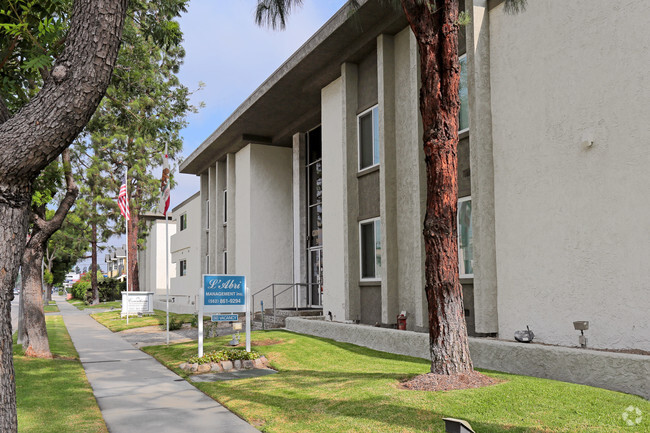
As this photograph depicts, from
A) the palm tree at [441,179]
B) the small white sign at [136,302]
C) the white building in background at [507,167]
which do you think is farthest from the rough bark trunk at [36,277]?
the small white sign at [136,302]

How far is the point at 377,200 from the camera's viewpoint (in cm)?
1619

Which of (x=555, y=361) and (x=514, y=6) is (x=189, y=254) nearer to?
(x=514, y=6)

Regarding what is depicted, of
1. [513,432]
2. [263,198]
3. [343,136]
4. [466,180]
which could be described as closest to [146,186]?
[263,198]

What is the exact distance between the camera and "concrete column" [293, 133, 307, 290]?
24.2 meters

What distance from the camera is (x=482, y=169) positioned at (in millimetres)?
11859

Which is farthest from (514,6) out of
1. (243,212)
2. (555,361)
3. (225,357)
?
(243,212)

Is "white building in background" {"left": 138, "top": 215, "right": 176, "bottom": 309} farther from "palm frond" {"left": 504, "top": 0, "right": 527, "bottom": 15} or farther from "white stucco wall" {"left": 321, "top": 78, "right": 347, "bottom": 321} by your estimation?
"palm frond" {"left": 504, "top": 0, "right": 527, "bottom": 15}

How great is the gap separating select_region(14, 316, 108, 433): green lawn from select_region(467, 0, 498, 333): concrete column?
7.55 m

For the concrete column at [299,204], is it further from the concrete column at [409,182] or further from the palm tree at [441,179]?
the palm tree at [441,179]

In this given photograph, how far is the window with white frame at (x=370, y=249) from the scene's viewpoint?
1608 cm

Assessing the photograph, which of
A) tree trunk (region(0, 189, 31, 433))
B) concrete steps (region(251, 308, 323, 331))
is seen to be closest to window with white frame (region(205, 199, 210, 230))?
concrete steps (region(251, 308, 323, 331))

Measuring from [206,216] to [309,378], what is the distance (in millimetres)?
24003

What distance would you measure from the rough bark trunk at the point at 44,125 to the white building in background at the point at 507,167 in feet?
26.3

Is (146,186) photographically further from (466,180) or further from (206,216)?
(466,180)
